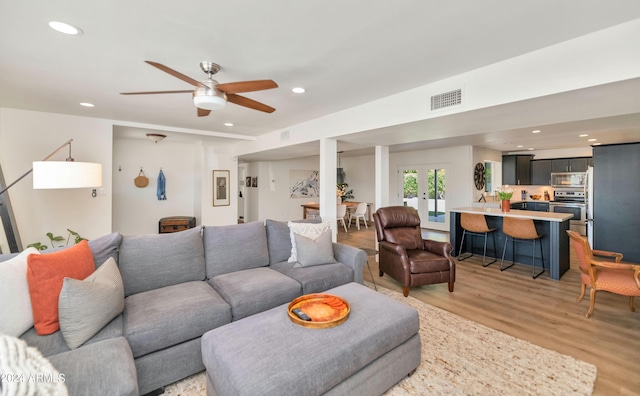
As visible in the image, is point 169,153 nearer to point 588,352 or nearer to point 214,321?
point 214,321

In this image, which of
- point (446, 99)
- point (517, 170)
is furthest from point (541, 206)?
point (446, 99)

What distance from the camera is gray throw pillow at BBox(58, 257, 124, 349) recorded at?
1587mm

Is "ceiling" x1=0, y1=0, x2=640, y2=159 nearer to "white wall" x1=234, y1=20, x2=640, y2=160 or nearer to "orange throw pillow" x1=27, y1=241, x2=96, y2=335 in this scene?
"white wall" x1=234, y1=20, x2=640, y2=160

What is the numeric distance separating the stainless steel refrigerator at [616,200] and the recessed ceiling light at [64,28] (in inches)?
273

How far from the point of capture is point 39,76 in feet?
9.25

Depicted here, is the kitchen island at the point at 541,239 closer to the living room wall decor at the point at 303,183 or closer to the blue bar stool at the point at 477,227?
the blue bar stool at the point at 477,227

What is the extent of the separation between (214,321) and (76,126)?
4379 mm

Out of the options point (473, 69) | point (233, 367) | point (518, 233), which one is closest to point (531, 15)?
point (473, 69)

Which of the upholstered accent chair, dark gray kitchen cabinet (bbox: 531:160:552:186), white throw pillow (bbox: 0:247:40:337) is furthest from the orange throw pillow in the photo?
dark gray kitchen cabinet (bbox: 531:160:552:186)

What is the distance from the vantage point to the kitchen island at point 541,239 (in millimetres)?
3912

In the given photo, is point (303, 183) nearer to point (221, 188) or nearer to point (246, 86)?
point (221, 188)

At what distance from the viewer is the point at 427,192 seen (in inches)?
317

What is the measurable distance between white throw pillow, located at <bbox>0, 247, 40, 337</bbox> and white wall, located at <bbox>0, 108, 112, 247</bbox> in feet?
11.2

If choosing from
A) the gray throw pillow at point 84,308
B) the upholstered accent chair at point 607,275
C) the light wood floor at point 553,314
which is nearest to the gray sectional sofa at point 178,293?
the gray throw pillow at point 84,308
